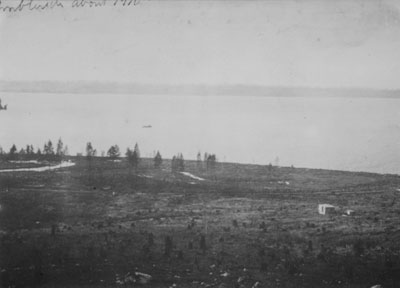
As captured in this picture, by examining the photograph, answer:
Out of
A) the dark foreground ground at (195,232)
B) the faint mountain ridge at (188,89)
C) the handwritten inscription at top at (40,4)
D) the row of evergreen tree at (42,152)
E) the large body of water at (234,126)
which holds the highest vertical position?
the handwritten inscription at top at (40,4)

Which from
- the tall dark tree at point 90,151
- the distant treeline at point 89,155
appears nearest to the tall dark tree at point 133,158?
the distant treeline at point 89,155

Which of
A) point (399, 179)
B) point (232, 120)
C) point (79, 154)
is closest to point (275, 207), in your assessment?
point (232, 120)

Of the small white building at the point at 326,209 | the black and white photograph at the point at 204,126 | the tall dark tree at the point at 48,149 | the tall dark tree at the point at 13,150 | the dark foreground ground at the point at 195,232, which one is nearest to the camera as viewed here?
the dark foreground ground at the point at 195,232

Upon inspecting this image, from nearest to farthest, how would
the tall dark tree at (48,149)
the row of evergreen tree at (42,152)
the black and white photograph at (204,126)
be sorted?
the black and white photograph at (204,126) → the row of evergreen tree at (42,152) → the tall dark tree at (48,149)

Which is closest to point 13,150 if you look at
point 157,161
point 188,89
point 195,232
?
point 157,161

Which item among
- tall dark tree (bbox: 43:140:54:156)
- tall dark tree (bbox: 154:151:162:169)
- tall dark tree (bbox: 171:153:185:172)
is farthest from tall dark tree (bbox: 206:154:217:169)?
tall dark tree (bbox: 43:140:54:156)

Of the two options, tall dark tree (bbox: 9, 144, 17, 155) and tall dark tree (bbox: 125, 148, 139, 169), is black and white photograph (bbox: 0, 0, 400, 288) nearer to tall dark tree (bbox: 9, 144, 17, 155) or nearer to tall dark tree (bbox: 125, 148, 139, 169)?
tall dark tree (bbox: 9, 144, 17, 155)

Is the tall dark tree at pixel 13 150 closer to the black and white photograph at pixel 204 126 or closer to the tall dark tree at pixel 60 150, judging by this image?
the black and white photograph at pixel 204 126

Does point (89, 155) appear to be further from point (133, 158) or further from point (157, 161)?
point (157, 161)
